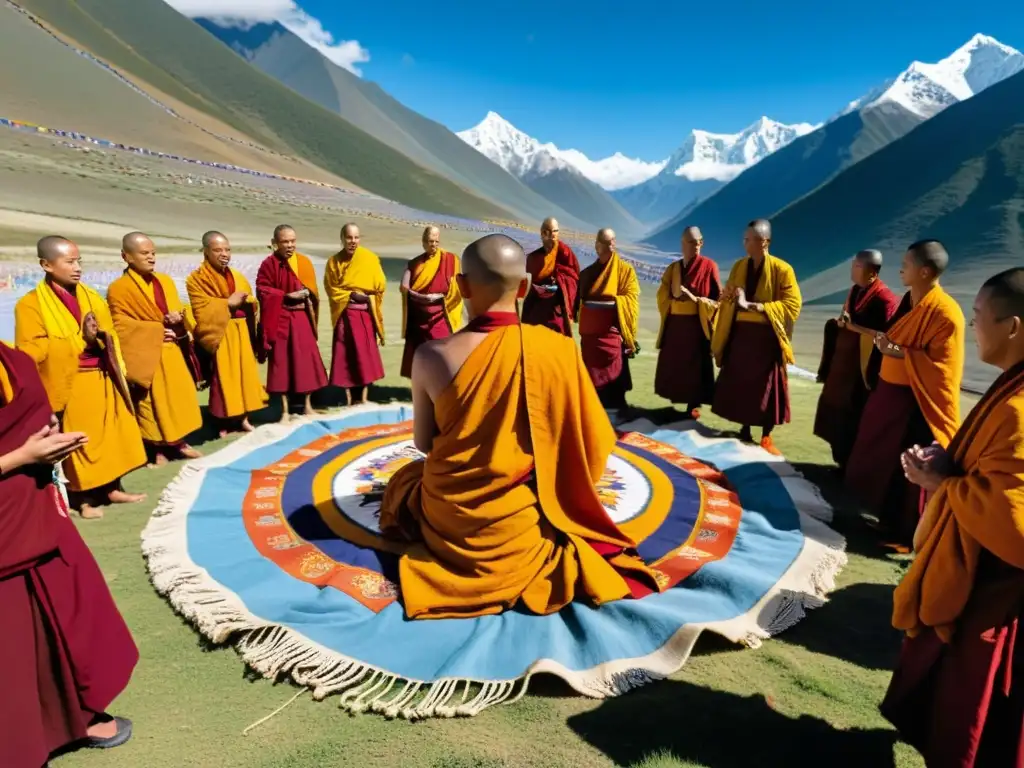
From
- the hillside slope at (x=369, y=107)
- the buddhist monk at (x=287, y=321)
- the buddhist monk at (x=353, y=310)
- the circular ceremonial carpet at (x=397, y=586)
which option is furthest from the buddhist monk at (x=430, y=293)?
the hillside slope at (x=369, y=107)

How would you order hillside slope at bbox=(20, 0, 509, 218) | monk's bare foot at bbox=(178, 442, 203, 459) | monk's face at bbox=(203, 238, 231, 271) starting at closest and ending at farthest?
monk's bare foot at bbox=(178, 442, 203, 459) → monk's face at bbox=(203, 238, 231, 271) → hillside slope at bbox=(20, 0, 509, 218)

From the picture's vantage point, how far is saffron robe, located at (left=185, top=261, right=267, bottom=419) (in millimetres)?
5684

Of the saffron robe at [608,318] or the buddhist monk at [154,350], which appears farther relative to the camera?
the saffron robe at [608,318]

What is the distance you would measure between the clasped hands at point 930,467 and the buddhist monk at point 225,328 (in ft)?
18.2

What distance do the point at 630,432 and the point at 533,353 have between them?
3334 millimetres

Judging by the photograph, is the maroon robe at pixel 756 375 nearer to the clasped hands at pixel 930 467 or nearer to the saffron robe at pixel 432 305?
the saffron robe at pixel 432 305

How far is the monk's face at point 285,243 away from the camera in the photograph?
20.0ft

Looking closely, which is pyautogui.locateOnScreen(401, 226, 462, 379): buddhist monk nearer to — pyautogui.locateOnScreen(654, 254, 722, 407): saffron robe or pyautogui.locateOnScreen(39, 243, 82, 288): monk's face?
A: pyautogui.locateOnScreen(654, 254, 722, 407): saffron robe

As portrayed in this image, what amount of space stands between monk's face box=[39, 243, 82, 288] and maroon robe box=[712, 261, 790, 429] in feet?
17.5

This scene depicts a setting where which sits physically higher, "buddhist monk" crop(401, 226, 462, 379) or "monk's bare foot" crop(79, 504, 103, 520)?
"buddhist monk" crop(401, 226, 462, 379)

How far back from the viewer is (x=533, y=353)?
300 cm

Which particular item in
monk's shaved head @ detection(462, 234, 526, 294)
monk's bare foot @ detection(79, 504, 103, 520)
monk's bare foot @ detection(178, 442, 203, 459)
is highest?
monk's shaved head @ detection(462, 234, 526, 294)

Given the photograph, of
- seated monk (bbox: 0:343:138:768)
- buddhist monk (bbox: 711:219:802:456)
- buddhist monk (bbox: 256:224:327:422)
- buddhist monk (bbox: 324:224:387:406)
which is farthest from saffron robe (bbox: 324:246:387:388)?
seated monk (bbox: 0:343:138:768)

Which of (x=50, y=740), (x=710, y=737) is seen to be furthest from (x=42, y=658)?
(x=710, y=737)
